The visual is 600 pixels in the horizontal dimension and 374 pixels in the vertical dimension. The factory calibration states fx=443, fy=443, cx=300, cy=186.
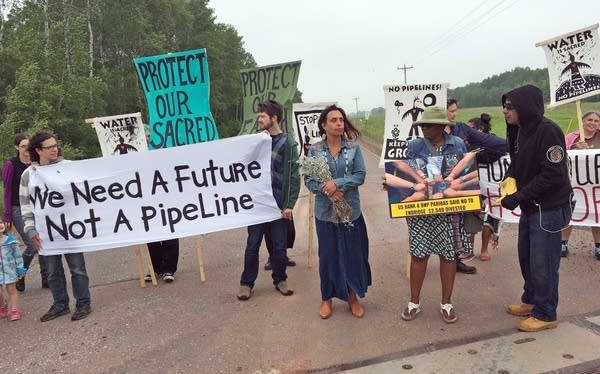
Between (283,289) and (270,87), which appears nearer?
(283,289)

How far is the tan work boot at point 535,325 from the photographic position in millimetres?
3699

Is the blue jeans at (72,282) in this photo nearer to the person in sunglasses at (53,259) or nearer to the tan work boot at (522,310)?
the person in sunglasses at (53,259)

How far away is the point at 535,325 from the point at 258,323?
2.42 m

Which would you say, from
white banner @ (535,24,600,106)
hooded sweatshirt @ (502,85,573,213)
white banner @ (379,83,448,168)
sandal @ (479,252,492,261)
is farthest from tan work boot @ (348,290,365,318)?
white banner @ (535,24,600,106)

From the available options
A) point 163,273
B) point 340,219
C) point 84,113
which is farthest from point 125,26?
point 340,219

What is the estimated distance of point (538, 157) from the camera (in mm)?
3547

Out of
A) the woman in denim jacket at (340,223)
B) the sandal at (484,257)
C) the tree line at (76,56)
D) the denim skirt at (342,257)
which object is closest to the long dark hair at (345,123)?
the woman in denim jacket at (340,223)

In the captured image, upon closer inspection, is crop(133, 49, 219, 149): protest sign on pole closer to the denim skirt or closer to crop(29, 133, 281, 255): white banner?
crop(29, 133, 281, 255): white banner

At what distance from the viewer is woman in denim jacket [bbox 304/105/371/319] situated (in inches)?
159

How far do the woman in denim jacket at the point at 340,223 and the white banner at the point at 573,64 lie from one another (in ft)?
9.92

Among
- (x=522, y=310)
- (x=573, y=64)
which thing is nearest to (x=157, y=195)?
(x=522, y=310)

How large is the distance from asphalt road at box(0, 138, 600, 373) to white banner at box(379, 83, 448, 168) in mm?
1488

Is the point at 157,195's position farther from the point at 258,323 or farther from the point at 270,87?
the point at 270,87

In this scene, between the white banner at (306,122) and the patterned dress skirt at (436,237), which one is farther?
the white banner at (306,122)
